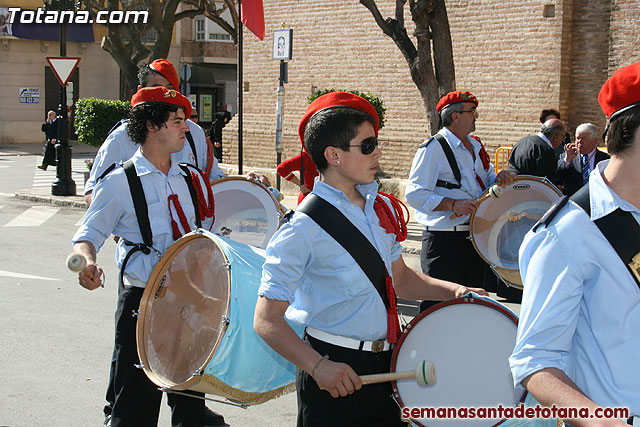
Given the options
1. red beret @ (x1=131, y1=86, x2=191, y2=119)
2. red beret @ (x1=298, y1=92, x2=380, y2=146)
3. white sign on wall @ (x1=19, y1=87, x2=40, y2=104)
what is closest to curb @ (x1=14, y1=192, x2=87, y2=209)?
red beret @ (x1=131, y1=86, x2=191, y2=119)

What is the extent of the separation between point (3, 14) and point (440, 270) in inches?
1358

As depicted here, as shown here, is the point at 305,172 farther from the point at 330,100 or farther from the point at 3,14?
the point at 3,14

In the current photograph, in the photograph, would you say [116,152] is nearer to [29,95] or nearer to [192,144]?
[192,144]

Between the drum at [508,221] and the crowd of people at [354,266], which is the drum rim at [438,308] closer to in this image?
the crowd of people at [354,266]

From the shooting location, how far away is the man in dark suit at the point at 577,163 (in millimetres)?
8977

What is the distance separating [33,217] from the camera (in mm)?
15062

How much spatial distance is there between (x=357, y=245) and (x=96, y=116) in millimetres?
17298

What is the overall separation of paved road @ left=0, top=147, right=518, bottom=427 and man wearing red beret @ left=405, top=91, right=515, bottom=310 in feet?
2.54

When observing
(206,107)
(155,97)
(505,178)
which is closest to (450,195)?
(505,178)

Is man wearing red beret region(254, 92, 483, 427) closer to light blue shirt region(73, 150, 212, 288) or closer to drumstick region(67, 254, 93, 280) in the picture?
drumstick region(67, 254, 93, 280)

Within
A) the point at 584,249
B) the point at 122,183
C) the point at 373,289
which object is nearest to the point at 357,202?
the point at 373,289

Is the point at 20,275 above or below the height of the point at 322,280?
below

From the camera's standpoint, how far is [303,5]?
19906 millimetres

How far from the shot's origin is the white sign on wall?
3784cm
